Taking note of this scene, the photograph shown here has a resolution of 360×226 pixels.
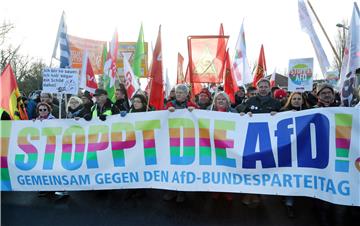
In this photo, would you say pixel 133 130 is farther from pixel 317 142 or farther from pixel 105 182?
pixel 317 142

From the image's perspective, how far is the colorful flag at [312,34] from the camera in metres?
8.04

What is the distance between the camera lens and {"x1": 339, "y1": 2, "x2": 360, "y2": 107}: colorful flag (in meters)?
6.32

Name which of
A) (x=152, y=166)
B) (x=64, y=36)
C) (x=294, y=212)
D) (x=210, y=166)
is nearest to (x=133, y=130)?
(x=152, y=166)

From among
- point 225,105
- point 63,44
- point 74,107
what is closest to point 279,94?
point 225,105

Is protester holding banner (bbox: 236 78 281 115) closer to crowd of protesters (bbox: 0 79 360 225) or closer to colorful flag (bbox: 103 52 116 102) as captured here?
crowd of protesters (bbox: 0 79 360 225)

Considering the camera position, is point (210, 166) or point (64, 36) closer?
point (210, 166)

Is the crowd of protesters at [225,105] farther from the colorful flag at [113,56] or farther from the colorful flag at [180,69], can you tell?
the colorful flag at [180,69]

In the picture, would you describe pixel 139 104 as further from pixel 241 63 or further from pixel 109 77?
pixel 241 63

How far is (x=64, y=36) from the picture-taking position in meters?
10.8

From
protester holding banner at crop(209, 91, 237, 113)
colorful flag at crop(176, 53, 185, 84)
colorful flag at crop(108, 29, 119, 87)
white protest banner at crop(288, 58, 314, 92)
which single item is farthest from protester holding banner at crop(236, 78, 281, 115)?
colorful flag at crop(176, 53, 185, 84)

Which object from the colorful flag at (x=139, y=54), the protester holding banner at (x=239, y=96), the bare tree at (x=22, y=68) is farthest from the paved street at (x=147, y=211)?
the bare tree at (x=22, y=68)

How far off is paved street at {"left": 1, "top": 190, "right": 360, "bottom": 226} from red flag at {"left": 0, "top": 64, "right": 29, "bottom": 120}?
146 cm

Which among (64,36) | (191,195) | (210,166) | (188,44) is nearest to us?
(210,166)

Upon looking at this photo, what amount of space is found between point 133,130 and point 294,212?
242cm
